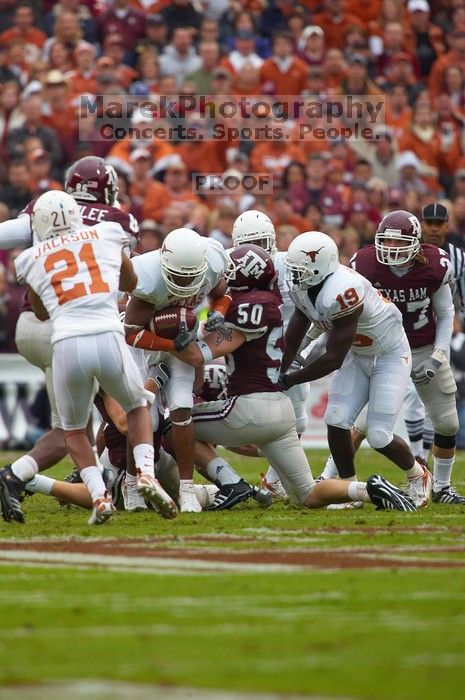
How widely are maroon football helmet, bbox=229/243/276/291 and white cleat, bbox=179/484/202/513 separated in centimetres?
117

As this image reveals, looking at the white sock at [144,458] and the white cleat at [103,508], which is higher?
the white sock at [144,458]

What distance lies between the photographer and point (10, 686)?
4.20 metres

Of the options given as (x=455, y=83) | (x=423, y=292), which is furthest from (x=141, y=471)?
(x=455, y=83)

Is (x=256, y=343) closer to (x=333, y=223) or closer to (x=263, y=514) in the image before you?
(x=263, y=514)

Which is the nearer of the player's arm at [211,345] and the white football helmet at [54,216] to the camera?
the white football helmet at [54,216]

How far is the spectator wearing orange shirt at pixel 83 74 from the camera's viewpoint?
16.1m

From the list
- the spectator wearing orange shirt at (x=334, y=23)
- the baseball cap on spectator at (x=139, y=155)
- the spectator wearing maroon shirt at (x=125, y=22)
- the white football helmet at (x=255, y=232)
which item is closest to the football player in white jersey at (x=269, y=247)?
the white football helmet at (x=255, y=232)

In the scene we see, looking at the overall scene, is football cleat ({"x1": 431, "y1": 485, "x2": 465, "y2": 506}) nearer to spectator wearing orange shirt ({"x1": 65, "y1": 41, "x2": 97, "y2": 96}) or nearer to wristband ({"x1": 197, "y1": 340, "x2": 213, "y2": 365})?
wristband ({"x1": 197, "y1": 340, "x2": 213, "y2": 365})

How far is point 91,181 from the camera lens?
8.62 meters

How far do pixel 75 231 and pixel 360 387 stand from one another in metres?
2.15

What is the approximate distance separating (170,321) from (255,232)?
4.37 ft

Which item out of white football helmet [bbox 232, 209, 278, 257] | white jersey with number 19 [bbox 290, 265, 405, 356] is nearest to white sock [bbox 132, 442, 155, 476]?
white jersey with number 19 [bbox 290, 265, 405, 356]

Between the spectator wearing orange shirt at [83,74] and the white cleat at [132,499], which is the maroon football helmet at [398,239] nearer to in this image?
the white cleat at [132,499]

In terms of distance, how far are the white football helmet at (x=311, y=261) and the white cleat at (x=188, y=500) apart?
1.31 metres
